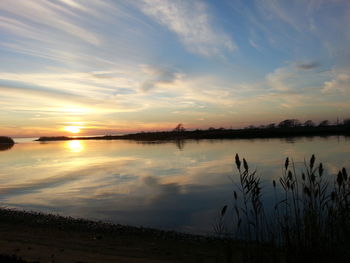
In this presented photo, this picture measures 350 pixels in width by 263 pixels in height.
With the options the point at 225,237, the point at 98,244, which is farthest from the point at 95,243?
the point at 225,237

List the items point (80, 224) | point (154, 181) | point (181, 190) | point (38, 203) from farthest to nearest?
point (154, 181) → point (181, 190) → point (38, 203) → point (80, 224)

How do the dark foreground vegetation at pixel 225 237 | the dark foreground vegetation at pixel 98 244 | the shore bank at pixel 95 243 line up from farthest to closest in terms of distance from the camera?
the shore bank at pixel 95 243, the dark foreground vegetation at pixel 98 244, the dark foreground vegetation at pixel 225 237

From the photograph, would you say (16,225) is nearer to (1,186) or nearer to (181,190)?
(181,190)

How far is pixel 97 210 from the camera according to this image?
492 inches

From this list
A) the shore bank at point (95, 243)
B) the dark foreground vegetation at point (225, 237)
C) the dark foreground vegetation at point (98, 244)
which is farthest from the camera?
the shore bank at point (95, 243)

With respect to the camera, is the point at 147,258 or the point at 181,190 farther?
the point at 181,190

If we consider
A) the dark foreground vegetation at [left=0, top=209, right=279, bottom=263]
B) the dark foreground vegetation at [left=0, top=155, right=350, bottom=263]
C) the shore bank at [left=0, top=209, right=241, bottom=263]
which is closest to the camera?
the dark foreground vegetation at [left=0, top=155, right=350, bottom=263]

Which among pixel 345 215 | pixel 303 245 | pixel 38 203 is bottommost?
pixel 38 203

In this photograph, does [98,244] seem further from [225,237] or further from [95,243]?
[225,237]

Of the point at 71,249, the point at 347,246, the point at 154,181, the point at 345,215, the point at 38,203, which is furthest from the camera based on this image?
the point at 154,181

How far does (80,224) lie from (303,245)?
25.4ft

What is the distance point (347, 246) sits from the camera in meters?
4.38

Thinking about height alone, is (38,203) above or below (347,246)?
below

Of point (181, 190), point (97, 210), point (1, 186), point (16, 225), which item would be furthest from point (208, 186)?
point (1, 186)
